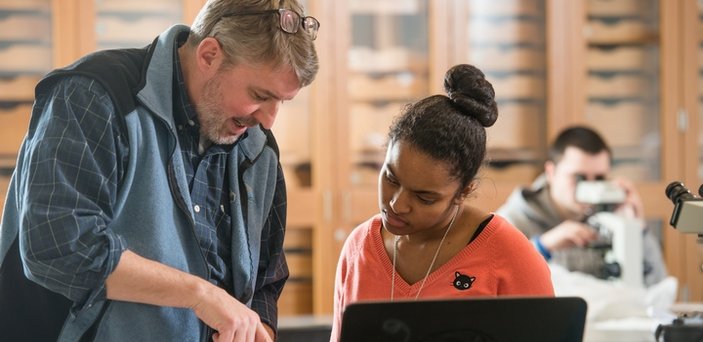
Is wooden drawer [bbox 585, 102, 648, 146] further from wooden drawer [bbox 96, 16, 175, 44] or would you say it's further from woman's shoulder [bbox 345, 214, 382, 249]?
woman's shoulder [bbox 345, 214, 382, 249]

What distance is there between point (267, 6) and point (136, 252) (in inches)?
18.0

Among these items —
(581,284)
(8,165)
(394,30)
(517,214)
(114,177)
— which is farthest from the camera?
(394,30)

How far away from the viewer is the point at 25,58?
12.7 ft

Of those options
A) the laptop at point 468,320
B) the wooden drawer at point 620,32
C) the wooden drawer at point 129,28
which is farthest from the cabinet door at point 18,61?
the laptop at point 468,320

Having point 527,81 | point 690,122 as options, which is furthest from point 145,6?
point 690,122

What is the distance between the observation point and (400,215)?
159 cm

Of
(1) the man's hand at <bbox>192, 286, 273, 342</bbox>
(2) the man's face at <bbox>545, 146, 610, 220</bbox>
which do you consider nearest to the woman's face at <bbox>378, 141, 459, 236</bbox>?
(1) the man's hand at <bbox>192, 286, 273, 342</bbox>

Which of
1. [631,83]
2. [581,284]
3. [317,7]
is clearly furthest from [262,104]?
[631,83]

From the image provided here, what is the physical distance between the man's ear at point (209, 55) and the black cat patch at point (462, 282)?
54 centimetres

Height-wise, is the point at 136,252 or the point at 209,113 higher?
the point at 209,113

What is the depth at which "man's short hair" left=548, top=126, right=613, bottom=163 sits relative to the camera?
11.1ft

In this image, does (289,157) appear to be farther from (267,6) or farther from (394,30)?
(267,6)

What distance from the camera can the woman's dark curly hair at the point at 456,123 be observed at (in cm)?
159

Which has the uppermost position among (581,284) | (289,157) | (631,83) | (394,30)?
(394,30)
